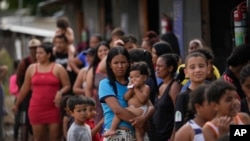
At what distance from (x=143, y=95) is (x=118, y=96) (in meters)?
0.26

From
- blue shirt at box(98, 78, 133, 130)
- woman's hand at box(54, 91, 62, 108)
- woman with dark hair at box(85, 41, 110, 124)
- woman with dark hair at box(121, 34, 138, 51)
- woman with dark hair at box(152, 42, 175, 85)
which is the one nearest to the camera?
blue shirt at box(98, 78, 133, 130)

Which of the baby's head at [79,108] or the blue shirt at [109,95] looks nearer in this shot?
the blue shirt at [109,95]

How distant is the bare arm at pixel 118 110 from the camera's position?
9.65m

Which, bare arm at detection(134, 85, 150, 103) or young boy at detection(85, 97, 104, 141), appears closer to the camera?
bare arm at detection(134, 85, 150, 103)

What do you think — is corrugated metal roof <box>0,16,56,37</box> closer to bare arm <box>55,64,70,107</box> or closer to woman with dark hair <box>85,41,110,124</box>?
bare arm <box>55,64,70,107</box>

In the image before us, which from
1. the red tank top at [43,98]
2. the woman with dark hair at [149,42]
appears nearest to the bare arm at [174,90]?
the woman with dark hair at [149,42]

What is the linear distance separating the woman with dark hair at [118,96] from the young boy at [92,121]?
1.03 ft

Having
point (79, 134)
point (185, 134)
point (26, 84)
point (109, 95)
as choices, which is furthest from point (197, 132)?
point (26, 84)

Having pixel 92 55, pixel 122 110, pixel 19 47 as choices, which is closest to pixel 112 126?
pixel 122 110

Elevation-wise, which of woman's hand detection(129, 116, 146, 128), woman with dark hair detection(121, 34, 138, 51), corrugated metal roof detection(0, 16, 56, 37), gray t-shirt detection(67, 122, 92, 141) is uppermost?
woman with dark hair detection(121, 34, 138, 51)

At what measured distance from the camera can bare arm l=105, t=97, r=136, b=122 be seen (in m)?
9.65

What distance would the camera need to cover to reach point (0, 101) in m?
14.3

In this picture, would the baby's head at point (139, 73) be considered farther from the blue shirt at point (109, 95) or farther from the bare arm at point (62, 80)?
the bare arm at point (62, 80)

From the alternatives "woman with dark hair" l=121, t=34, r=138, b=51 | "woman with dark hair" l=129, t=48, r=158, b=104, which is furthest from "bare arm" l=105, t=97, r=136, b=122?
"woman with dark hair" l=121, t=34, r=138, b=51
